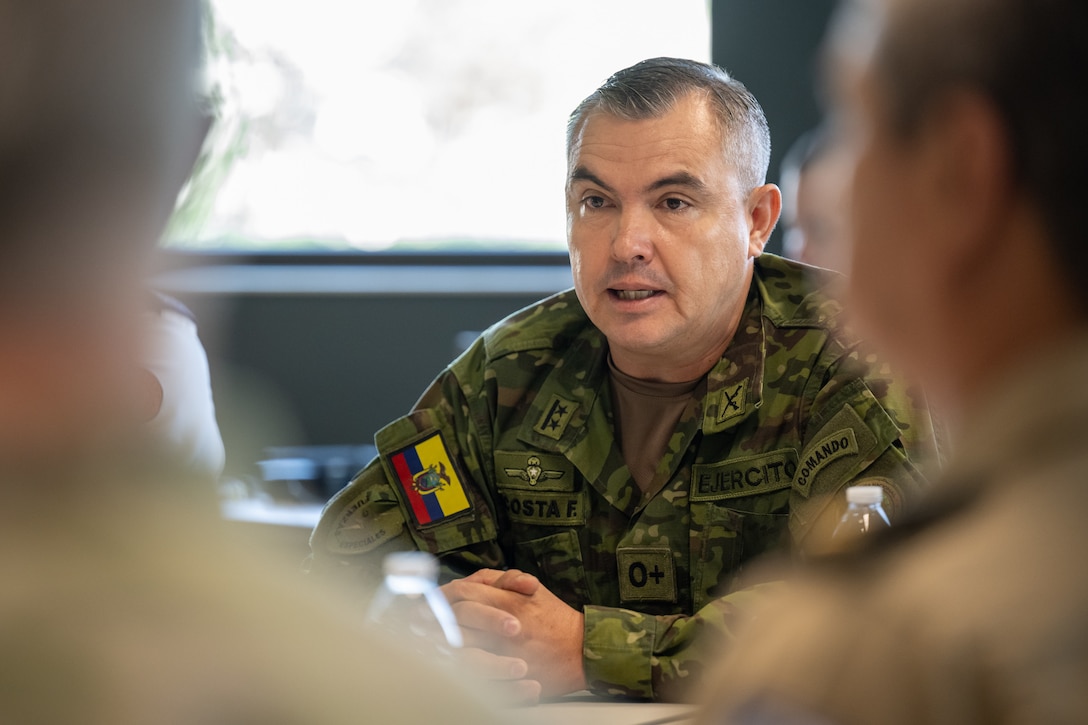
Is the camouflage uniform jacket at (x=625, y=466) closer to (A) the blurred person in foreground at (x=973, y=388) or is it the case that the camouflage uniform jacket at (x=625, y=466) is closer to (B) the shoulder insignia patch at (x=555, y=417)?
A: (B) the shoulder insignia patch at (x=555, y=417)

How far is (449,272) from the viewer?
17.5 ft

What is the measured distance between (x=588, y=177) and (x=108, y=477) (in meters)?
1.79

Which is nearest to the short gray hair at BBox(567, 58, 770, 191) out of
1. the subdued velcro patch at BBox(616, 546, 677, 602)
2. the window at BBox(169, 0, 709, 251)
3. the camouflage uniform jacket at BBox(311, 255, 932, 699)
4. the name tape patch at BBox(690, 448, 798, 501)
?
the camouflage uniform jacket at BBox(311, 255, 932, 699)

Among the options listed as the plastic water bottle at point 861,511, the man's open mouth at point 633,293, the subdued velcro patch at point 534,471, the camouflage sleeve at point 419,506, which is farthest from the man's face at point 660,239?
the plastic water bottle at point 861,511

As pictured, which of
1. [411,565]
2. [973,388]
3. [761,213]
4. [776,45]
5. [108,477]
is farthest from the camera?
[776,45]

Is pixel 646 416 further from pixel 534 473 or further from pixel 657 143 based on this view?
pixel 657 143

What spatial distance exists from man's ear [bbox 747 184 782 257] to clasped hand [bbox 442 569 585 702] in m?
0.83

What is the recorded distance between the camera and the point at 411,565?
6.15ft

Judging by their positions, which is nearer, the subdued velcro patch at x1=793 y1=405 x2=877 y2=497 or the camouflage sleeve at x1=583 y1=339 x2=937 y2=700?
the camouflage sleeve at x1=583 y1=339 x2=937 y2=700

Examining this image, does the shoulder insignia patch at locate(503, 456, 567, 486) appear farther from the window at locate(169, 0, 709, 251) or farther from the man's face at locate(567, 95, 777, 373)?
the window at locate(169, 0, 709, 251)

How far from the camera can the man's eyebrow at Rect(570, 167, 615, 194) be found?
2.22m

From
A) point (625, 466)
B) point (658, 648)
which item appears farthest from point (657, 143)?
point (658, 648)

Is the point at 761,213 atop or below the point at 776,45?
below

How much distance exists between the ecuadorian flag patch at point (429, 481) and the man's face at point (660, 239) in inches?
14.7
